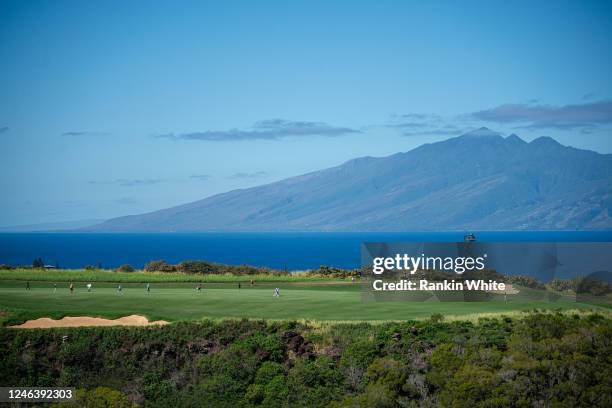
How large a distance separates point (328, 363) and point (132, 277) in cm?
2495

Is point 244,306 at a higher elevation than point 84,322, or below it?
higher

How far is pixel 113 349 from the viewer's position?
30.2 metres

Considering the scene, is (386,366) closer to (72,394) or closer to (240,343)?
(240,343)

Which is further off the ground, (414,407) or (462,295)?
(462,295)

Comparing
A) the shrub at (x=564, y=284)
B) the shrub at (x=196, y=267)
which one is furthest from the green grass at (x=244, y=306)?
the shrub at (x=196, y=267)

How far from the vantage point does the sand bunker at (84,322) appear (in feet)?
105

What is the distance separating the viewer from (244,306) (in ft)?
114

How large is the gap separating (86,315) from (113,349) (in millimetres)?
3311

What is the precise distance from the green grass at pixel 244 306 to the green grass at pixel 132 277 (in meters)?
10.3

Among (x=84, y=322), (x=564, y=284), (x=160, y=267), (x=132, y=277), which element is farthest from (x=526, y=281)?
(x=160, y=267)

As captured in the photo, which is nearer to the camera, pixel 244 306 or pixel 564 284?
pixel 244 306

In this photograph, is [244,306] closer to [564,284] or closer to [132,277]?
[564,284]

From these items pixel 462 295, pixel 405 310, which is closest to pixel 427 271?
pixel 462 295

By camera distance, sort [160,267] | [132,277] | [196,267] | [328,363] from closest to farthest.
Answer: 1. [328,363]
2. [132,277]
3. [196,267]
4. [160,267]
